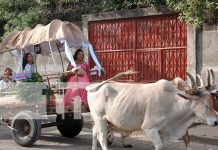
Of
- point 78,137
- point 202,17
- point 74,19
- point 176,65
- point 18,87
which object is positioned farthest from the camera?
point 74,19

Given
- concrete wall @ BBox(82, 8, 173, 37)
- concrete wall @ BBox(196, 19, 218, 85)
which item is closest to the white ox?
concrete wall @ BBox(196, 19, 218, 85)

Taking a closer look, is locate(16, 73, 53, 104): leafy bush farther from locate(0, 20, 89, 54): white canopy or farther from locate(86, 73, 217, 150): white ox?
locate(86, 73, 217, 150): white ox

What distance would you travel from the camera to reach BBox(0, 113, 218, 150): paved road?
8359 mm

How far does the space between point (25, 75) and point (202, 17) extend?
14.8ft

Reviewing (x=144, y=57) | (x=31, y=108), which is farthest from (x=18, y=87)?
(x=144, y=57)

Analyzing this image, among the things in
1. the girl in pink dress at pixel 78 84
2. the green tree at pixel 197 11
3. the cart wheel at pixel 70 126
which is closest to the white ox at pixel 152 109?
the girl in pink dress at pixel 78 84

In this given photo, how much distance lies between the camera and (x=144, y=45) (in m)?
12.4

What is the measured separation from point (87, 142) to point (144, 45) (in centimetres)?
427

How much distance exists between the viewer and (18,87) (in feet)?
28.2

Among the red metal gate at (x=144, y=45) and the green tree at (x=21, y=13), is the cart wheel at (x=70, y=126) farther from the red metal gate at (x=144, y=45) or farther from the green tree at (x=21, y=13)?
the green tree at (x=21, y=13)

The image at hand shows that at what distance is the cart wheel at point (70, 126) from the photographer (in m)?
8.93

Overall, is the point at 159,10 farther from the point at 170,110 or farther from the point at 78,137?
the point at 170,110

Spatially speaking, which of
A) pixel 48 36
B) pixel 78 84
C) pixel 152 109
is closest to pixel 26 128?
pixel 78 84

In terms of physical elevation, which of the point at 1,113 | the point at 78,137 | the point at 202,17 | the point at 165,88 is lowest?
the point at 78,137
